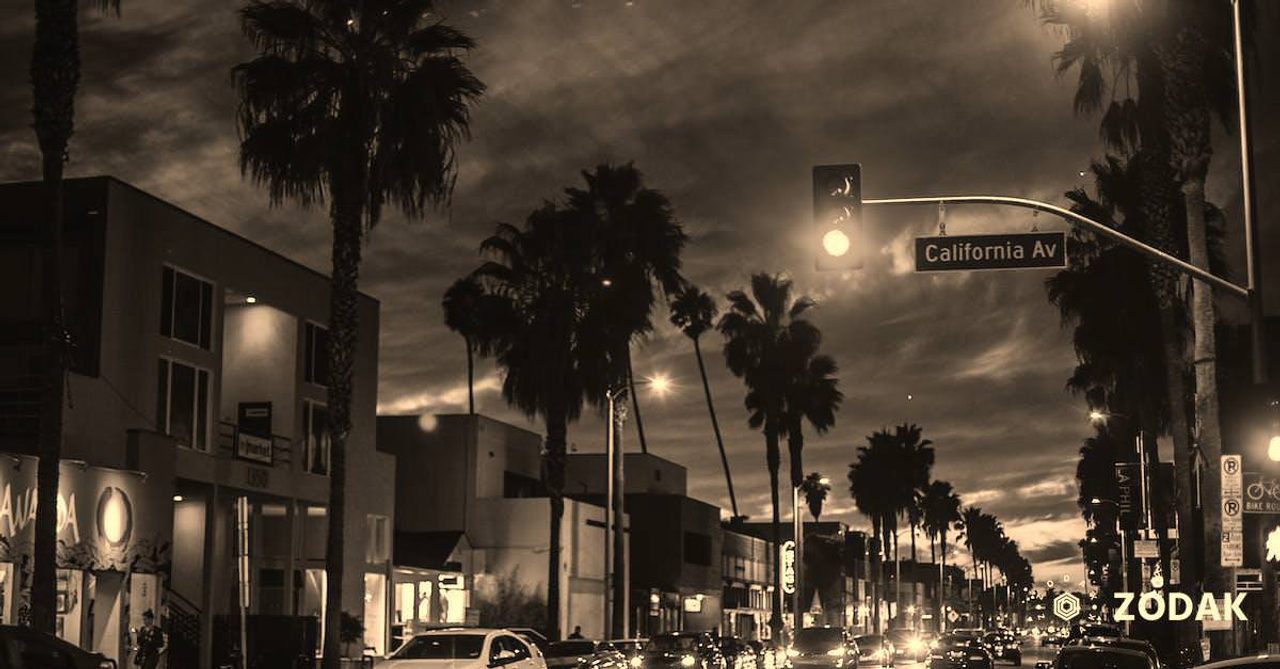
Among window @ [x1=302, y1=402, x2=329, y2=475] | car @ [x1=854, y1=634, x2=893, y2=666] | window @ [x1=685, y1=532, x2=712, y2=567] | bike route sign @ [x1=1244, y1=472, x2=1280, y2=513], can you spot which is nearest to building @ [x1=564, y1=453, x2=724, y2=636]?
window @ [x1=685, y1=532, x2=712, y2=567]

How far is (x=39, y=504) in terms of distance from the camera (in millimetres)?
21844

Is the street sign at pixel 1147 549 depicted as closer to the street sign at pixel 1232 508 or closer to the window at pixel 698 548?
the street sign at pixel 1232 508

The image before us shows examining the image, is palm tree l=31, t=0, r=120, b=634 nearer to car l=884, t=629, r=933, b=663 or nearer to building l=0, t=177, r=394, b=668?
building l=0, t=177, r=394, b=668

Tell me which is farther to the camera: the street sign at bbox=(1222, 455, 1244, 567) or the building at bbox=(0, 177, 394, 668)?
the building at bbox=(0, 177, 394, 668)

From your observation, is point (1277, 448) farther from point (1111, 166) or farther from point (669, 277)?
point (669, 277)

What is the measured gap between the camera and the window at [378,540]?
157 ft

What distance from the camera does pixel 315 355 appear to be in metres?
44.2

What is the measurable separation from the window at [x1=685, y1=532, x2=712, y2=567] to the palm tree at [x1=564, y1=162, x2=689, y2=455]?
82.7 ft

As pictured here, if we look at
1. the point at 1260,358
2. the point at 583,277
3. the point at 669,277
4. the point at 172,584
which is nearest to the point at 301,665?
the point at 172,584

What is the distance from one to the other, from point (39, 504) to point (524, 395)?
24.2 meters

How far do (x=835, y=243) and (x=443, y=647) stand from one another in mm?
10817

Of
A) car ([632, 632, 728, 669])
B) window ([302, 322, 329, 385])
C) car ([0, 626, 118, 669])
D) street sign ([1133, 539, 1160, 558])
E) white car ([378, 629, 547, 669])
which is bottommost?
car ([632, 632, 728, 669])

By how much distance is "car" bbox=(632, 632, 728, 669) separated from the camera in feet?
135

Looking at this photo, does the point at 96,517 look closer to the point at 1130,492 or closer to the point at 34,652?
the point at 34,652
